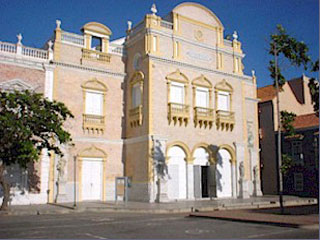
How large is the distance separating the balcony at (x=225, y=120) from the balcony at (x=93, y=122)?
8321 mm

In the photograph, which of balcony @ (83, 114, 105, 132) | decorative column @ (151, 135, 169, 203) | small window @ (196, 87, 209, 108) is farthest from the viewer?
small window @ (196, 87, 209, 108)

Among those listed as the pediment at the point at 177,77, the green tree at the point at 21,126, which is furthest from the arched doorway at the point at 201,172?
the green tree at the point at 21,126

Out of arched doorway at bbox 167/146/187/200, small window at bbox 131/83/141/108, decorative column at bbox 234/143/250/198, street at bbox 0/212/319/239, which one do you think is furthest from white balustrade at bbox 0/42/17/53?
decorative column at bbox 234/143/250/198

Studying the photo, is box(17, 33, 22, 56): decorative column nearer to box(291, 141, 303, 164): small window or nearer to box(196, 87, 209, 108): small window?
box(196, 87, 209, 108): small window

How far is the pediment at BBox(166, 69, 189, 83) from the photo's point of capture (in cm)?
2592

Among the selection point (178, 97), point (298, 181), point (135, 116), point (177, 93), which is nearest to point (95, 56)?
point (135, 116)

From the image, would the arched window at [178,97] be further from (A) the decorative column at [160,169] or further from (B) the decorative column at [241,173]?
(B) the decorative column at [241,173]

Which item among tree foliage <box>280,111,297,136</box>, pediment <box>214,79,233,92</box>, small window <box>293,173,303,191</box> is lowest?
→ small window <box>293,173,303,191</box>

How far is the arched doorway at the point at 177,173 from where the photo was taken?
25.0 metres

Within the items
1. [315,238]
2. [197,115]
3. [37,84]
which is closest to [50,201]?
[37,84]

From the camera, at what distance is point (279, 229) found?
12.1 metres

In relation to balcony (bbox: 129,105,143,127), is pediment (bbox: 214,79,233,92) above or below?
above

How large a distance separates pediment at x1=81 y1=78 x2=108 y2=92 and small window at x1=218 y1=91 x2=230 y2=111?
8.51m

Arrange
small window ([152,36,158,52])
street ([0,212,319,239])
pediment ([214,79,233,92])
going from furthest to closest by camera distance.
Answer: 1. pediment ([214,79,233,92])
2. small window ([152,36,158,52])
3. street ([0,212,319,239])
